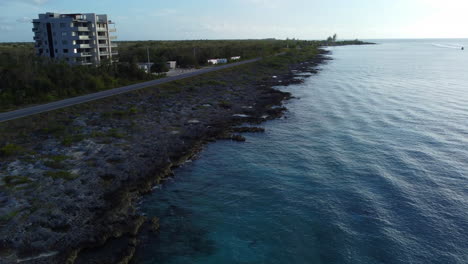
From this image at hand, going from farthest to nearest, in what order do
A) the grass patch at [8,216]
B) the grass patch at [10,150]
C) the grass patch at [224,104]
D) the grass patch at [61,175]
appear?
the grass patch at [224,104] < the grass patch at [10,150] < the grass patch at [61,175] < the grass patch at [8,216]

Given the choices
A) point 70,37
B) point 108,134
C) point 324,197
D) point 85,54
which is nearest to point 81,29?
point 70,37

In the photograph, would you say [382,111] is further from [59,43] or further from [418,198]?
[59,43]

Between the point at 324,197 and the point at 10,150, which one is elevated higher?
the point at 10,150

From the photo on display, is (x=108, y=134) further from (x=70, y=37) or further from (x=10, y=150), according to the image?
→ (x=70, y=37)

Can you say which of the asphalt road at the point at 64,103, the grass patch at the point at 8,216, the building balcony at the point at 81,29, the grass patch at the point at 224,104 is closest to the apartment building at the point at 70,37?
the building balcony at the point at 81,29

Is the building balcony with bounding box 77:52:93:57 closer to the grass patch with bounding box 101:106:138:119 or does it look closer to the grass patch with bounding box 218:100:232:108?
the grass patch with bounding box 218:100:232:108

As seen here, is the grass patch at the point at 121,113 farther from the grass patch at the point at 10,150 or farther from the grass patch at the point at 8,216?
the grass patch at the point at 8,216

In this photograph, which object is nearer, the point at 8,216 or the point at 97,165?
the point at 8,216
